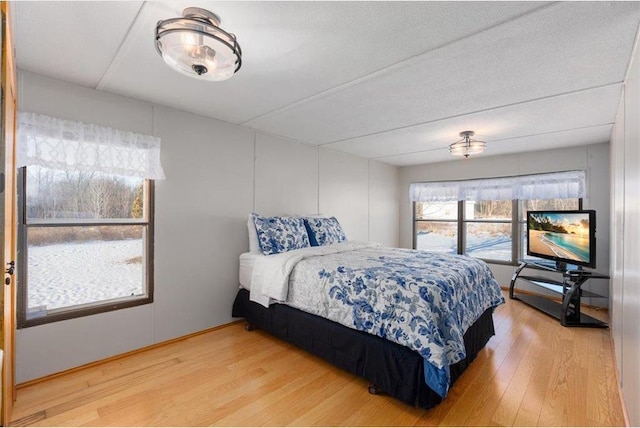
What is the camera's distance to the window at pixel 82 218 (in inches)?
82.7

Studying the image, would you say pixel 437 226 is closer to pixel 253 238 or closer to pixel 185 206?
pixel 253 238

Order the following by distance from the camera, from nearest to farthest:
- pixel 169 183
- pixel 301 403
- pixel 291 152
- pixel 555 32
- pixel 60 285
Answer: pixel 555 32 → pixel 301 403 → pixel 60 285 → pixel 169 183 → pixel 291 152

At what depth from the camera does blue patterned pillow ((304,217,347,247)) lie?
3.52 m

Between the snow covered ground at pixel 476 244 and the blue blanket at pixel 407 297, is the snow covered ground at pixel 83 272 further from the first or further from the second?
the snow covered ground at pixel 476 244

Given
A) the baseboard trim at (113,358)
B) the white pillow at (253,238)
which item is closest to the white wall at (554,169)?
the white pillow at (253,238)

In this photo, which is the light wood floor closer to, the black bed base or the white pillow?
the black bed base

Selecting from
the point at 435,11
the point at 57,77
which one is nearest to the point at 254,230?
the point at 57,77

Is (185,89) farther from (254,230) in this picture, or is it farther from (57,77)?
(254,230)

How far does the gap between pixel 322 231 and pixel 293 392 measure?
1.89 metres

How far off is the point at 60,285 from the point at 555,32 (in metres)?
3.73

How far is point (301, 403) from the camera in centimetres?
193

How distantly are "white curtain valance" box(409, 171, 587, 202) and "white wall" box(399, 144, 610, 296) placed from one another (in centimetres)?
9

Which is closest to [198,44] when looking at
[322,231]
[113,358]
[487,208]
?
[322,231]

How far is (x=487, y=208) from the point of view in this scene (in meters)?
4.97
